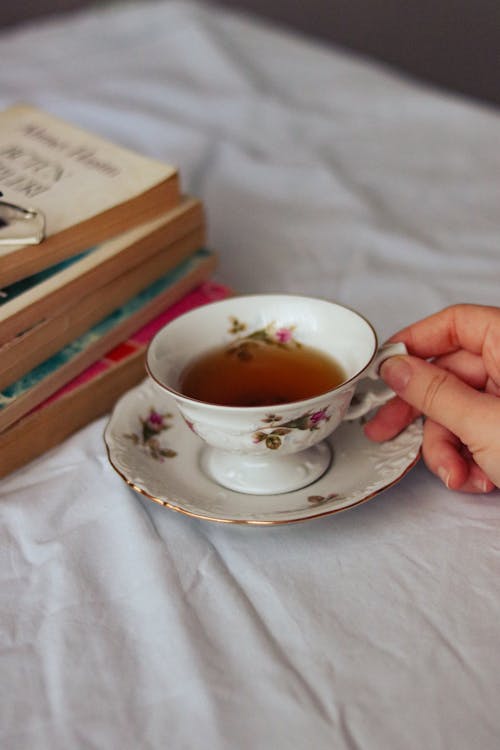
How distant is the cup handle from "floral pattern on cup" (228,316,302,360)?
0.21 ft

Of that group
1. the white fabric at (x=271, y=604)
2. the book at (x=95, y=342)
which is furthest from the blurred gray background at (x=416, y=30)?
the book at (x=95, y=342)

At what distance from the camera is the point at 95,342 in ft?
2.15

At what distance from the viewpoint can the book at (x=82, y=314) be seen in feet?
1.93

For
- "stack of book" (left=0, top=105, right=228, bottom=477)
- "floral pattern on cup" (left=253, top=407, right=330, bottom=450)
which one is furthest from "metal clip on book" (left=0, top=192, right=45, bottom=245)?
"floral pattern on cup" (left=253, top=407, right=330, bottom=450)

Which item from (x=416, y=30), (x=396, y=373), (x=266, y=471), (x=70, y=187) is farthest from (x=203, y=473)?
(x=416, y=30)

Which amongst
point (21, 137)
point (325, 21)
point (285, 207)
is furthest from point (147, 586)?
point (325, 21)

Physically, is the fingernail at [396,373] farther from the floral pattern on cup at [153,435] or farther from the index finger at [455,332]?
the floral pattern on cup at [153,435]

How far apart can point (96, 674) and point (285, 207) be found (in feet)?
2.28

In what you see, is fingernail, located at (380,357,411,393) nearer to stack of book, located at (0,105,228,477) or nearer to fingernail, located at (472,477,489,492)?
fingernail, located at (472,477,489,492)

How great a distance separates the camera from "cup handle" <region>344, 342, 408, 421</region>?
0.55m

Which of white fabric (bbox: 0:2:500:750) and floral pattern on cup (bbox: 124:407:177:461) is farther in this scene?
floral pattern on cup (bbox: 124:407:177:461)

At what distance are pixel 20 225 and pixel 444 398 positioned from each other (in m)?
0.35

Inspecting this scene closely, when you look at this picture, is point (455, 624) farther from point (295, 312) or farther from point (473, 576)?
point (295, 312)

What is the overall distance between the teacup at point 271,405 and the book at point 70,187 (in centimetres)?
12
